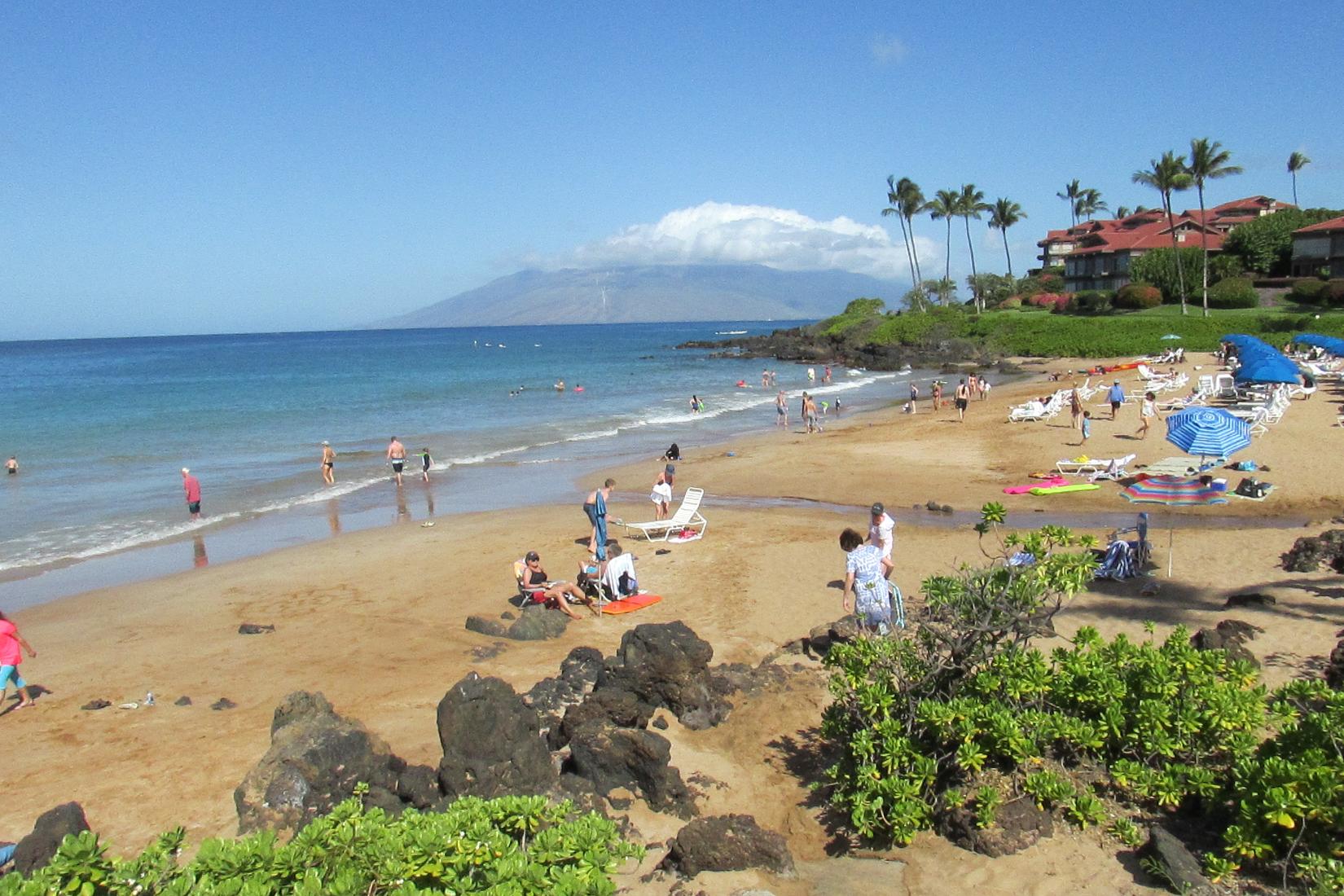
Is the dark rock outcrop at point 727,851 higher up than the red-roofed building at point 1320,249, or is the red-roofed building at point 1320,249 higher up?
the red-roofed building at point 1320,249

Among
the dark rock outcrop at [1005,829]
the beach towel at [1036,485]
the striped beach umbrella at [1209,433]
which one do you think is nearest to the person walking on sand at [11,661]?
the dark rock outcrop at [1005,829]

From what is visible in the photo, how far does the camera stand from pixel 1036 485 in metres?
A: 17.7

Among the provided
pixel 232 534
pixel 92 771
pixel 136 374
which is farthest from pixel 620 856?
pixel 136 374

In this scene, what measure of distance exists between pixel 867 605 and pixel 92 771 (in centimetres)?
706

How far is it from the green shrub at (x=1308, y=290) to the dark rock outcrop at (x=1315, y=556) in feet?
163

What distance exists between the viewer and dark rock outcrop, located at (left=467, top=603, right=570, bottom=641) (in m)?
10.6

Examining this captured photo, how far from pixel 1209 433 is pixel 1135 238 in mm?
68554

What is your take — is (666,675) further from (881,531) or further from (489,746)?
(881,531)

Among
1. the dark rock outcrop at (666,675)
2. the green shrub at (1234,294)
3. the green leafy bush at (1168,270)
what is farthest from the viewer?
the green leafy bush at (1168,270)

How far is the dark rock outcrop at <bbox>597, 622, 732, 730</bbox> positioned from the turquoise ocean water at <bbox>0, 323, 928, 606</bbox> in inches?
434

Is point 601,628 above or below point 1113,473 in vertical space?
below

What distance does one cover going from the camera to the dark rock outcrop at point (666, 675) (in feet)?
26.1

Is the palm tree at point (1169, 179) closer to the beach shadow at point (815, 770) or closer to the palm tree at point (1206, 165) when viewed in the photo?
the palm tree at point (1206, 165)

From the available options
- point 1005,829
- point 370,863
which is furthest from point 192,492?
point 1005,829
